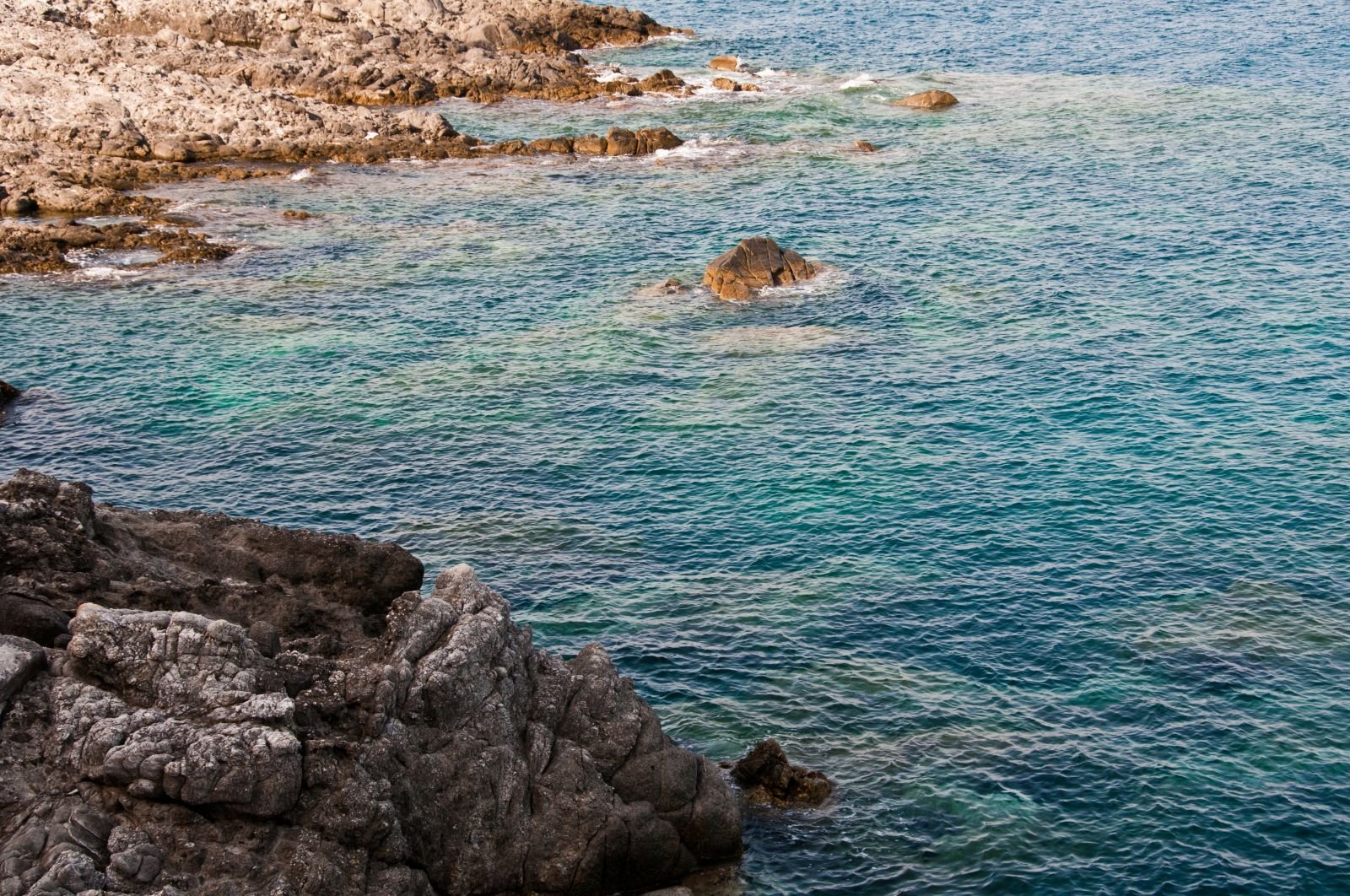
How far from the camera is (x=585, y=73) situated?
160875 mm

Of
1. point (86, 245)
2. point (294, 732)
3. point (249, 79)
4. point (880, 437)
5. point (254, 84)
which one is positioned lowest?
point (880, 437)

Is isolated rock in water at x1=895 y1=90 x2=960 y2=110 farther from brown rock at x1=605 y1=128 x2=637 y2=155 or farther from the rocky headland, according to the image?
brown rock at x1=605 y1=128 x2=637 y2=155

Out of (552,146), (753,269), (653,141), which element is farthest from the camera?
(552,146)

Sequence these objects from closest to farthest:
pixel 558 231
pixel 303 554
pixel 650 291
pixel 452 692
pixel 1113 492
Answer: pixel 452 692
pixel 303 554
pixel 1113 492
pixel 650 291
pixel 558 231

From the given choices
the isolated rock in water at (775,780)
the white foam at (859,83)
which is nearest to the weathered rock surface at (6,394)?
the isolated rock in water at (775,780)

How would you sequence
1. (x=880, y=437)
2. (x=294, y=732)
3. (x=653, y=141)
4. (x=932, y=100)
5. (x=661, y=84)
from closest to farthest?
1. (x=294, y=732)
2. (x=880, y=437)
3. (x=653, y=141)
4. (x=932, y=100)
5. (x=661, y=84)

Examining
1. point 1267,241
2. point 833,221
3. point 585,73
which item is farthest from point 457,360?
point 585,73

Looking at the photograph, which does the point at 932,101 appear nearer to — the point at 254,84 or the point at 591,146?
the point at 591,146

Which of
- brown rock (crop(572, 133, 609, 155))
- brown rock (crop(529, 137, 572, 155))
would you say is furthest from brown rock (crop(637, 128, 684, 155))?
brown rock (crop(529, 137, 572, 155))

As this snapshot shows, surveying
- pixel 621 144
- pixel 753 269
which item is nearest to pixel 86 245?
pixel 621 144

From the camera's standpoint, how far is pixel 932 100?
146 metres

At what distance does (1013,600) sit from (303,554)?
3085cm

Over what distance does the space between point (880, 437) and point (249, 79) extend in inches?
3974

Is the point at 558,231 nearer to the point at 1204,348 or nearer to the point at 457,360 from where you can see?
the point at 457,360
